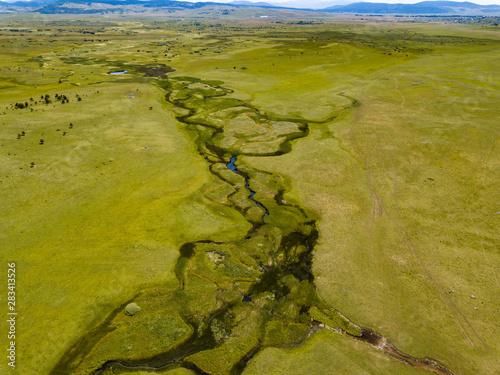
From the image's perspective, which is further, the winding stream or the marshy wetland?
the marshy wetland

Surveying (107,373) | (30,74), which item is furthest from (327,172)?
(30,74)

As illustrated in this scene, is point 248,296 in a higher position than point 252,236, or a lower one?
lower

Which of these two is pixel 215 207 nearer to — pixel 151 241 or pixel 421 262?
pixel 151 241

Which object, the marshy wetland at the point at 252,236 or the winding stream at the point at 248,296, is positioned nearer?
the winding stream at the point at 248,296

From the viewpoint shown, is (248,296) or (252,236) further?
(252,236)
